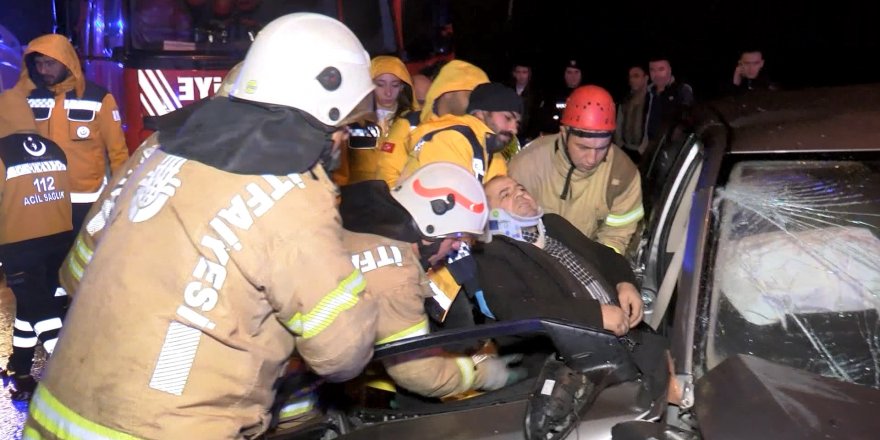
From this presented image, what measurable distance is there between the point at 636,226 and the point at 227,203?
2.56m

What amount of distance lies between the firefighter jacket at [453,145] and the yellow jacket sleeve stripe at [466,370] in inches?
43.0

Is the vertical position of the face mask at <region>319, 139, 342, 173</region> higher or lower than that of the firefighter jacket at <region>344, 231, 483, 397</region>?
higher

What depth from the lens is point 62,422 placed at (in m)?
2.11

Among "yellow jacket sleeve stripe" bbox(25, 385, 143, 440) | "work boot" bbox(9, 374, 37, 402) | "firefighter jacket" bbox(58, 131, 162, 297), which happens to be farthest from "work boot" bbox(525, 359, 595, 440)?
"work boot" bbox(9, 374, 37, 402)

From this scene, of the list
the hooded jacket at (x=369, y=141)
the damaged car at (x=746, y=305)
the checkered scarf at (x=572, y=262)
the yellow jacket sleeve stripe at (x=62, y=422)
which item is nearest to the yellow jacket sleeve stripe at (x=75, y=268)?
the yellow jacket sleeve stripe at (x=62, y=422)

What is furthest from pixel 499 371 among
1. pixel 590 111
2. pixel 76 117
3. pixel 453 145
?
pixel 76 117

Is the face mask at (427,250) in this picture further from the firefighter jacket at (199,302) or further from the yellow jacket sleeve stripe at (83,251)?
the yellow jacket sleeve stripe at (83,251)

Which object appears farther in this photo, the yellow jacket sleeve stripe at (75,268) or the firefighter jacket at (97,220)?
the yellow jacket sleeve stripe at (75,268)

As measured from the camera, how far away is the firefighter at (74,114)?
16.7 ft

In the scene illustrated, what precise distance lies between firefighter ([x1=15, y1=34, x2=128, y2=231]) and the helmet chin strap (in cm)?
292

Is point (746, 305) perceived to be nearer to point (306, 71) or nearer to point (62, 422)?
→ point (306, 71)

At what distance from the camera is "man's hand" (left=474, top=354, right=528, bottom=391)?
307 cm

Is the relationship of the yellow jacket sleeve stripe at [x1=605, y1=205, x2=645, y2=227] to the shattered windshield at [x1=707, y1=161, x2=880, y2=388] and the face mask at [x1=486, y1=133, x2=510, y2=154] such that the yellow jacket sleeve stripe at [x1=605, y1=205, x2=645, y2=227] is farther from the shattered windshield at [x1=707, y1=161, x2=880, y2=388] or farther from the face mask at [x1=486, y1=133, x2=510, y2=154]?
the shattered windshield at [x1=707, y1=161, x2=880, y2=388]

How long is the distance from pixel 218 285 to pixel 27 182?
10.4 ft
